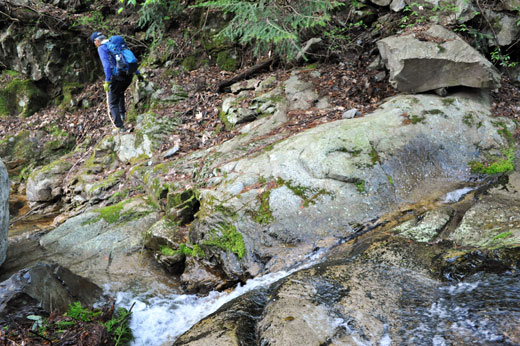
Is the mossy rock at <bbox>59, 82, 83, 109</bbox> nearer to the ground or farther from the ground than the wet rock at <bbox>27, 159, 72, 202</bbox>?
farther from the ground

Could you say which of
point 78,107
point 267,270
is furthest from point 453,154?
point 78,107

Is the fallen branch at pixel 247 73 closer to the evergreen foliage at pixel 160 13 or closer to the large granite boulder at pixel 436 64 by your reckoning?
the evergreen foliage at pixel 160 13

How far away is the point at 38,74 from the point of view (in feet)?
43.8

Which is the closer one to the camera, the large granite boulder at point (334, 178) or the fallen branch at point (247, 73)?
the large granite boulder at point (334, 178)

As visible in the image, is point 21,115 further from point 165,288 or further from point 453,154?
point 453,154

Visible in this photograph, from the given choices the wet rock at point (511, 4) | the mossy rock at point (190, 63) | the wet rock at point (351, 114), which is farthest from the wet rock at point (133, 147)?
the wet rock at point (511, 4)

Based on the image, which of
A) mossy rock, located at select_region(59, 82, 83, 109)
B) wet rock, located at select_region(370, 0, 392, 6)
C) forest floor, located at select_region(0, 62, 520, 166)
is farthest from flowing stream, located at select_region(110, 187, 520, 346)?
mossy rock, located at select_region(59, 82, 83, 109)

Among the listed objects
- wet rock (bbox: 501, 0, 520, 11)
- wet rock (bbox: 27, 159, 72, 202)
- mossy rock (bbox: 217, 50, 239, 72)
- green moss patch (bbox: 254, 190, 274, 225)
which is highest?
wet rock (bbox: 501, 0, 520, 11)

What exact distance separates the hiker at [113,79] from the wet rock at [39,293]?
606cm

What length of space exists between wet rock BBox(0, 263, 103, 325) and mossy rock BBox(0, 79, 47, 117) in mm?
12182

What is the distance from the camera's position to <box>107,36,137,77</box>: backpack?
8594 mm

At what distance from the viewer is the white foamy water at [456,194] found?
5.23 metres

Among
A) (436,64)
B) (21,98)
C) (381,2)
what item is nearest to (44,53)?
(21,98)

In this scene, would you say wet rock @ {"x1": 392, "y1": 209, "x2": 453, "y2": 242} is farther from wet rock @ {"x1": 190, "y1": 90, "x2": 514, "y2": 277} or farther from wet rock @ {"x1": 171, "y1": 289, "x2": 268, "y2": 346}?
wet rock @ {"x1": 171, "y1": 289, "x2": 268, "y2": 346}
